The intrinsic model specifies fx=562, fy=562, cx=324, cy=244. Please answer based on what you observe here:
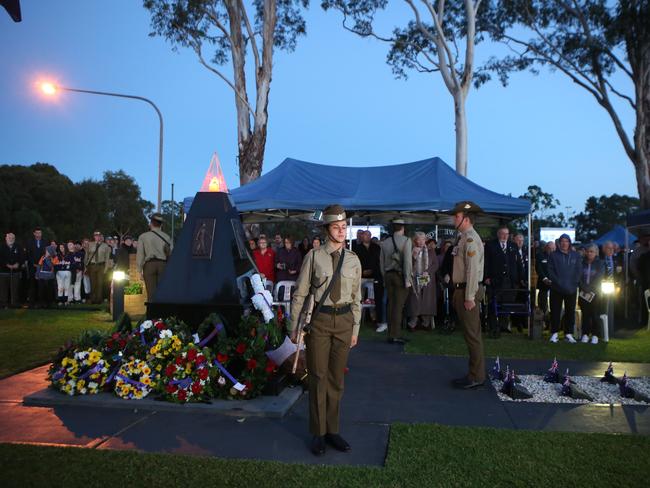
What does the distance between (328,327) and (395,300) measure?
5.46 metres

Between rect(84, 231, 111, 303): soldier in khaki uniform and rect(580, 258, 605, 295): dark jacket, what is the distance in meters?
12.1

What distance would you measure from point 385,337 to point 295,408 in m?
4.85

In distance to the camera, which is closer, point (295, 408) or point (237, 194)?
point (295, 408)

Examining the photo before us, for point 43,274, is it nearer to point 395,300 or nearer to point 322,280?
point 395,300

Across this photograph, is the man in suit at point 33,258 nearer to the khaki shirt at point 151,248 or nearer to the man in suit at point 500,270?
the khaki shirt at point 151,248

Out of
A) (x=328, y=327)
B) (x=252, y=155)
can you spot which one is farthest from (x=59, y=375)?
(x=252, y=155)

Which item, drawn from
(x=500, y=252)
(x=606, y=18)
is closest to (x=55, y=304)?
(x=500, y=252)

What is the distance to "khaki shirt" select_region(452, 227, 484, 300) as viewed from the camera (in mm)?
6359

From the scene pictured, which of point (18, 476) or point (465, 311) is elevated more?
point (465, 311)

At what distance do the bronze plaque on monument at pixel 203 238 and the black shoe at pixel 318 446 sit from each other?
3161 mm

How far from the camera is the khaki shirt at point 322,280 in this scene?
446 cm

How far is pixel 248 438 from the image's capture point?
4734 millimetres

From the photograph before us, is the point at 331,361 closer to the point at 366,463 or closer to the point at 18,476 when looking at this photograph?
the point at 366,463

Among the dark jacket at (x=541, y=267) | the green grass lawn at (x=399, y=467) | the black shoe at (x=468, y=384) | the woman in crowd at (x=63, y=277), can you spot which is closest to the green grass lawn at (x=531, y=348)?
the dark jacket at (x=541, y=267)
